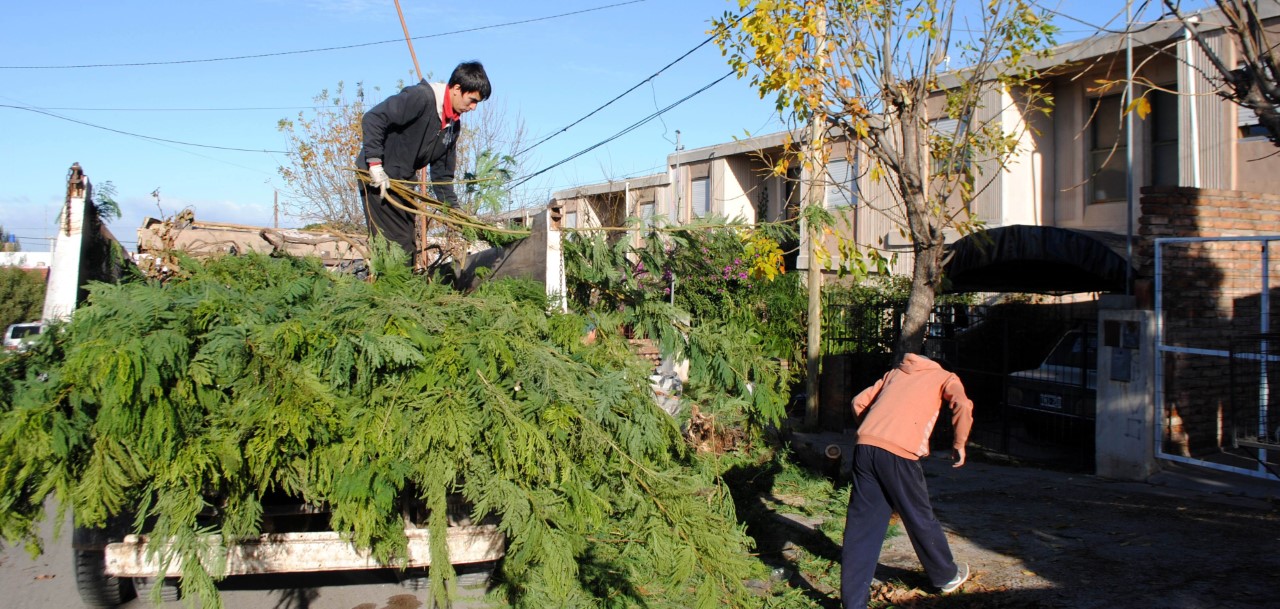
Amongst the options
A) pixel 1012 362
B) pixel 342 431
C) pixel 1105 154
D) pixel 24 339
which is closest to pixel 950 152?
pixel 342 431

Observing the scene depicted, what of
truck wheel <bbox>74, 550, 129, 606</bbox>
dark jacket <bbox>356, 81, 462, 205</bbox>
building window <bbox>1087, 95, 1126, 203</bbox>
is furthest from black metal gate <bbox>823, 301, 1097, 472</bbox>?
truck wheel <bbox>74, 550, 129, 606</bbox>

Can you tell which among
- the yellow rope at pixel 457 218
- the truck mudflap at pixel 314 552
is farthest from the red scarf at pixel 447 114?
the truck mudflap at pixel 314 552

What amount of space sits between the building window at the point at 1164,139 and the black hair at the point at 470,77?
36.8 ft

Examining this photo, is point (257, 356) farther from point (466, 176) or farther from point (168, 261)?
point (466, 176)

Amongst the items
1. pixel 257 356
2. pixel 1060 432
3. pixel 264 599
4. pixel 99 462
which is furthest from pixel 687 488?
pixel 1060 432

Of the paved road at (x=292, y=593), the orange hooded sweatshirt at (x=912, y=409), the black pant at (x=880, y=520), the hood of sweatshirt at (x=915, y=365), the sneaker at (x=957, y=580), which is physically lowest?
the paved road at (x=292, y=593)

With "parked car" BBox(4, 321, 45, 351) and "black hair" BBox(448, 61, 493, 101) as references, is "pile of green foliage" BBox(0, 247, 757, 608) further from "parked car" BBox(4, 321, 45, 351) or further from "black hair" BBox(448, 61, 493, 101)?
"black hair" BBox(448, 61, 493, 101)

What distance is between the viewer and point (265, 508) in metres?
3.61

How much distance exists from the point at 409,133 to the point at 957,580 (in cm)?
418

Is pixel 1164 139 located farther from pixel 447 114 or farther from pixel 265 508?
pixel 265 508

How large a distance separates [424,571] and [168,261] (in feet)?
7.56

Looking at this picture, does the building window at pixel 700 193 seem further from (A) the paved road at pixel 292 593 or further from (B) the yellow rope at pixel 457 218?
(A) the paved road at pixel 292 593

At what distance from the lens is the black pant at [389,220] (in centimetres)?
543

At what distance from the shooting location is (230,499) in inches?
122
